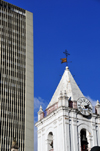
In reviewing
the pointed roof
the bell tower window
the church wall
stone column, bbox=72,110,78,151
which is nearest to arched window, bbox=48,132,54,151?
the church wall

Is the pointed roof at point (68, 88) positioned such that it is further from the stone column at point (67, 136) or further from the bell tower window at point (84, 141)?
the bell tower window at point (84, 141)

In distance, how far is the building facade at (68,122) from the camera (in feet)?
172

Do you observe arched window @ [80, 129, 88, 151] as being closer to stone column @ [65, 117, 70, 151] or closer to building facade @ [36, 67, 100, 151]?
building facade @ [36, 67, 100, 151]

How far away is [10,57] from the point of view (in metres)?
86.1

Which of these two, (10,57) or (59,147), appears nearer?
(59,147)

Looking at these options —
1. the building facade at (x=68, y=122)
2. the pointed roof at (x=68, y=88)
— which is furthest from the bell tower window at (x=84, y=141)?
the pointed roof at (x=68, y=88)

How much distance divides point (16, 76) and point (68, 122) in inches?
1317

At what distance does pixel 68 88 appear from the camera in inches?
2320

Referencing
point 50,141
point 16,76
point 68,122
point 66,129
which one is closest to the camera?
point 66,129

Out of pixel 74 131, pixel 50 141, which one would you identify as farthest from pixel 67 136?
pixel 50 141

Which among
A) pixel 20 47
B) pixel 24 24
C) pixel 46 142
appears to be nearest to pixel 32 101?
pixel 20 47

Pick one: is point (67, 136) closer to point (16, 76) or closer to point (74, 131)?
point (74, 131)

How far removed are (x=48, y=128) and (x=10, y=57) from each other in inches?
1326

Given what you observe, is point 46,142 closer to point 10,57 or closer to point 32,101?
point 32,101
